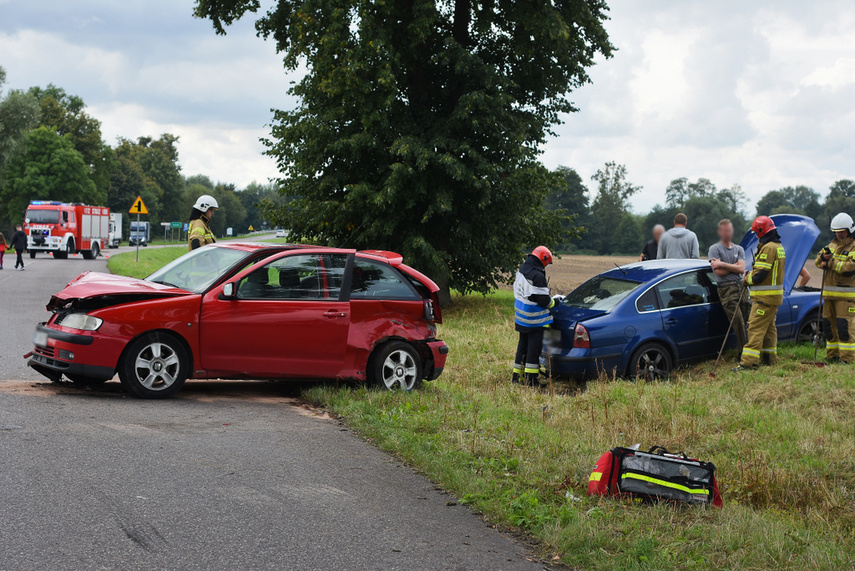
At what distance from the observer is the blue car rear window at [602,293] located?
36.6 feet

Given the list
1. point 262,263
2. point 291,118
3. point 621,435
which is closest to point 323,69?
point 291,118

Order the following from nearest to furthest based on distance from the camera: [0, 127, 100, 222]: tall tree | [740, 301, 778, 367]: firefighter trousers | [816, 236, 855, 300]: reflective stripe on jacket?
[740, 301, 778, 367]: firefighter trousers < [816, 236, 855, 300]: reflective stripe on jacket < [0, 127, 100, 222]: tall tree

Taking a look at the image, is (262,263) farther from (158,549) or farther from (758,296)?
(758,296)

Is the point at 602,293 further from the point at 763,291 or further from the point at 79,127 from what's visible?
the point at 79,127

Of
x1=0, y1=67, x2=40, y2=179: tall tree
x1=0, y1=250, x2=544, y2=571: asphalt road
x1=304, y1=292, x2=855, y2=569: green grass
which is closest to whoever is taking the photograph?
x1=0, y1=250, x2=544, y2=571: asphalt road

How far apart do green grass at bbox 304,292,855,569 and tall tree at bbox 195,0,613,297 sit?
375 inches

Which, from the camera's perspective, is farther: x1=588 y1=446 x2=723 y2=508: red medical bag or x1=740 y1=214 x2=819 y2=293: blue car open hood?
x1=740 y1=214 x2=819 y2=293: blue car open hood

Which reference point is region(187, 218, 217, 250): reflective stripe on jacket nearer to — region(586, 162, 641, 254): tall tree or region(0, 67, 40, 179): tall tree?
region(586, 162, 641, 254): tall tree

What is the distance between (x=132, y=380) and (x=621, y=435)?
4.63 m

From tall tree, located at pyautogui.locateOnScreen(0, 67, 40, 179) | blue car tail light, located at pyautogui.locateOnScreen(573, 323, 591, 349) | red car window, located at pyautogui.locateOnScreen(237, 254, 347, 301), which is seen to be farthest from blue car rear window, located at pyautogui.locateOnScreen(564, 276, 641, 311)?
tall tree, located at pyautogui.locateOnScreen(0, 67, 40, 179)

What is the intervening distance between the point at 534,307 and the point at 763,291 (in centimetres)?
308

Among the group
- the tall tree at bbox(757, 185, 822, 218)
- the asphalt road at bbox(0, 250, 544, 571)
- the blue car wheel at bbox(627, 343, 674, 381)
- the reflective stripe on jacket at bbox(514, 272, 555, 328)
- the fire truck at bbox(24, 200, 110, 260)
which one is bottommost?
the asphalt road at bbox(0, 250, 544, 571)

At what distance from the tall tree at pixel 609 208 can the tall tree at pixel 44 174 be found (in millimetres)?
53557

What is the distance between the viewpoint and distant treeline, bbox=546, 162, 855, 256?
2103 centimetres
